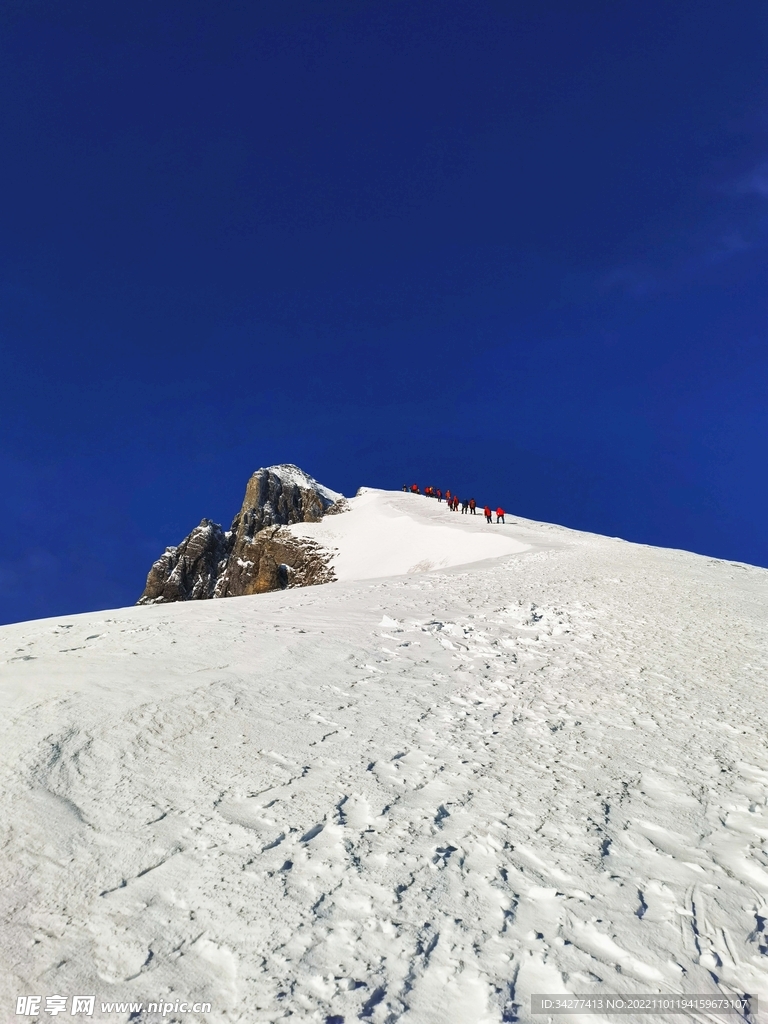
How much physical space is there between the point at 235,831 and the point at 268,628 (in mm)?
9140

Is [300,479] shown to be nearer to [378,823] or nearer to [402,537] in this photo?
[402,537]

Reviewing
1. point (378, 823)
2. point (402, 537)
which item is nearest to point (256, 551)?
point (402, 537)

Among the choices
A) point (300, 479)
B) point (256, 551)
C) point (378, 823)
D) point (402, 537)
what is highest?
point (300, 479)

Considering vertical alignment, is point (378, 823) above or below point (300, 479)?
below

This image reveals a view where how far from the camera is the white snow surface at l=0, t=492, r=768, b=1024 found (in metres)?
4.83

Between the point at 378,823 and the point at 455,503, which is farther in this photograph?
the point at 455,503

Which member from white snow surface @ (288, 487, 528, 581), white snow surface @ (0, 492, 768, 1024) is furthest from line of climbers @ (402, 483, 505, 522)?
white snow surface @ (0, 492, 768, 1024)

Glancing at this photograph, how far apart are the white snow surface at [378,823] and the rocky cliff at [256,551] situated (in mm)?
35748

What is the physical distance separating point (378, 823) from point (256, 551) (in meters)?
51.3

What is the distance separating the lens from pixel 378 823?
6824mm

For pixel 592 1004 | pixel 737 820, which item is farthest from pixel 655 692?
pixel 592 1004

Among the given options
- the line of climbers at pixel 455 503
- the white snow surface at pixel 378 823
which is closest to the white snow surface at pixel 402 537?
the line of climbers at pixel 455 503

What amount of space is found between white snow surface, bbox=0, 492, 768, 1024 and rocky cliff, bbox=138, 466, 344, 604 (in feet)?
117

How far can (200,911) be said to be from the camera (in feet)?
17.6
